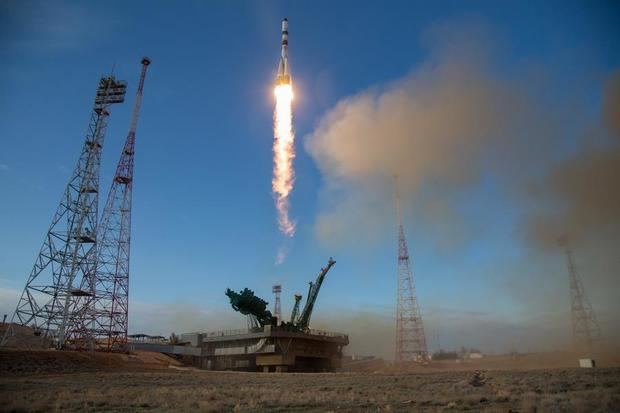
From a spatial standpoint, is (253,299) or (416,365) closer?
(253,299)

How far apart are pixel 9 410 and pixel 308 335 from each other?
4945cm

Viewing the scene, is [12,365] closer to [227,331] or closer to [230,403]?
[230,403]

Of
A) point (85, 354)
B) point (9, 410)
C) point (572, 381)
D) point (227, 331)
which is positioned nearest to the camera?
point (9, 410)

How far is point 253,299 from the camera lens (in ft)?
208

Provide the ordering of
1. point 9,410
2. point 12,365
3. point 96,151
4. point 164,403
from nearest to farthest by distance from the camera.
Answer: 1. point 9,410
2. point 164,403
3. point 12,365
4. point 96,151

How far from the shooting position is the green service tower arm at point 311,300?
68000 millimetres

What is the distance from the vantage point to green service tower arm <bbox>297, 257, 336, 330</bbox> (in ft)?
223

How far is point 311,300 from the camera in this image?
227 feet

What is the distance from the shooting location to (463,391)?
1024 inches

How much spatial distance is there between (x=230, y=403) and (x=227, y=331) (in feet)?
168

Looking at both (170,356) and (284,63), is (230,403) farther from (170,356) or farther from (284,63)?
(170,356)

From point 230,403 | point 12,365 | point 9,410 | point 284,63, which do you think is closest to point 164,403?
point 230,403

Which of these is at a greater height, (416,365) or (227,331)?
(227,331)

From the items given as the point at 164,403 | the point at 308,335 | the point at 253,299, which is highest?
the point at 253,299
